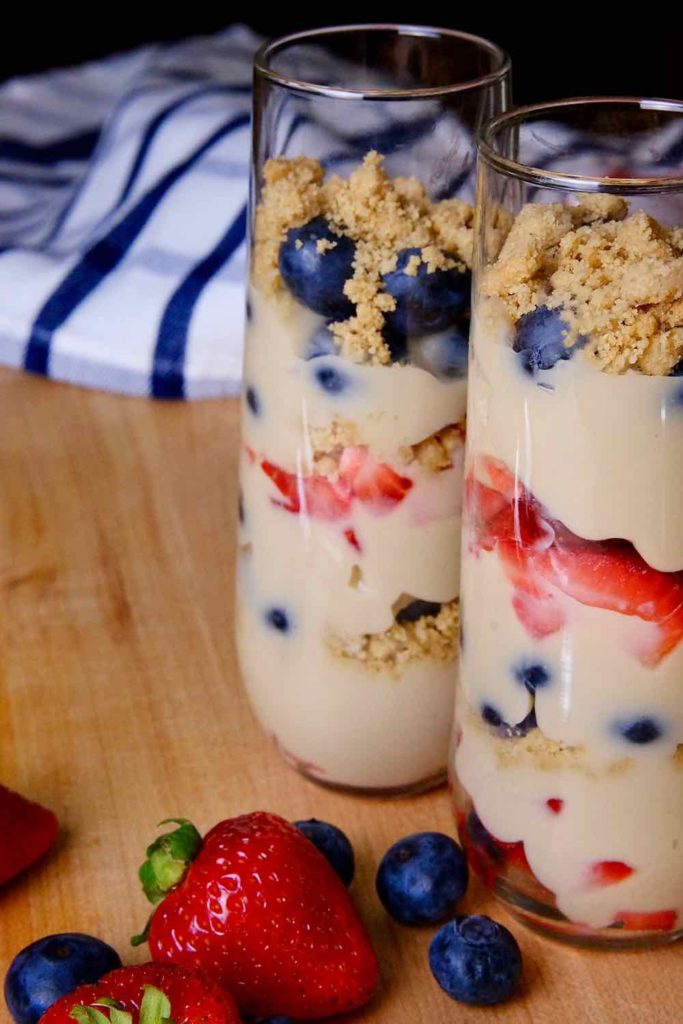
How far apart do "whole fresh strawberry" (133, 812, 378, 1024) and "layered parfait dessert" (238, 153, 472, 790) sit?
128mm

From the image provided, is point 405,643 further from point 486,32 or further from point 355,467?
point 486,32

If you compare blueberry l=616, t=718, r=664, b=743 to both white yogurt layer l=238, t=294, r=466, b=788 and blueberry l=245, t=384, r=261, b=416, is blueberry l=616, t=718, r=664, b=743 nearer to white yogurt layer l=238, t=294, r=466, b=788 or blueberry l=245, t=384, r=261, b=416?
white yogurt layer l=238, t=294, r=466, b=788

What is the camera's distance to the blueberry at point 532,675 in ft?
2.18

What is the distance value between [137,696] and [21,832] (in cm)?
17

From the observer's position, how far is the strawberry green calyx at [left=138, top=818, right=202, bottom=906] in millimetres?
700

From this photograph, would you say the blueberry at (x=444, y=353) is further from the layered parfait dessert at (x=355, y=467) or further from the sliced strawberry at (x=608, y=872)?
the sliced strawberry at (x=608, y=872)

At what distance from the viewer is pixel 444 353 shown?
713 mm

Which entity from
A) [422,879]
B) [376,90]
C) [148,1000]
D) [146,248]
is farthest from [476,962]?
[146,248]

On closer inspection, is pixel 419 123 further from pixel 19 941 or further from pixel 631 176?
pixel 19 941

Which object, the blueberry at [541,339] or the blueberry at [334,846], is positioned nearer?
the blueberry at [541,339]

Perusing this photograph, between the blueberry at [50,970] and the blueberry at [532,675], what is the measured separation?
0.82 feet

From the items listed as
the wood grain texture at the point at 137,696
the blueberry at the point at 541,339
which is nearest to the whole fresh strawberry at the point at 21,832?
the wood grain texture at the point at 137,696

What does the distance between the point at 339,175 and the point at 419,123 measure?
5 centimetres

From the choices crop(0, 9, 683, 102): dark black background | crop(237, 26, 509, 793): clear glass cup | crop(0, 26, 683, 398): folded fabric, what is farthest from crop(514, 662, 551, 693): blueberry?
crop(0, 9, 683, 102): dark black background
